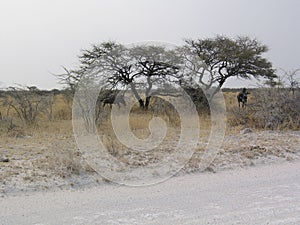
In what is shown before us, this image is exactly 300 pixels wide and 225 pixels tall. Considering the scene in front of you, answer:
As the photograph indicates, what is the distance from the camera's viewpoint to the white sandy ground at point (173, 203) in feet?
12.6

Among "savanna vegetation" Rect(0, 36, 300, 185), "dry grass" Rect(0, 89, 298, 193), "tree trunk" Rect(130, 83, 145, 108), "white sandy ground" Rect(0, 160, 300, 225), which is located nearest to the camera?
"white sandy ground" Rect(0, 160, 300, 225)

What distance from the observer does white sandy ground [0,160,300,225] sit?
3.84m

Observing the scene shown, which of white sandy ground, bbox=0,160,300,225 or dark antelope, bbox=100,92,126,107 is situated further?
dark antelope, bbox=100,92,126,107

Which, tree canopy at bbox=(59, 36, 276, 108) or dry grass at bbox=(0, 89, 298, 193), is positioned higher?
tree canopy at bbox=(59, 36, 276, 108)

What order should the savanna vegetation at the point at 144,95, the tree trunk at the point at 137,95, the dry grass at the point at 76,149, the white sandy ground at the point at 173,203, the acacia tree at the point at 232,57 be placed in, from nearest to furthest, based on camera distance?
the white sandy ground at the point at 173,203, the dry grass at the point at 76,149, the savanna vegetation at the point at 144,95, the tree trunk at the point at 137,95, the acacia tree at the point at 232,57

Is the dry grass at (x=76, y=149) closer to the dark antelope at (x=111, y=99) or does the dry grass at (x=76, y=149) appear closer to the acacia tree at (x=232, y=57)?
the dark antelope at (x=111, y=99)

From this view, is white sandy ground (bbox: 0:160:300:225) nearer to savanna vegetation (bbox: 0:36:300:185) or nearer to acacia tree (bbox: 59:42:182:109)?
savanna vegetation (bbox: 0:36:300:185)

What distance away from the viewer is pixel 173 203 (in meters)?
4.44

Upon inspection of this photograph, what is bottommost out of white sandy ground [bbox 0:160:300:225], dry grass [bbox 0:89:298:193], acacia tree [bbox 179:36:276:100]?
white sandy ground [bbox 0:160:300:225]

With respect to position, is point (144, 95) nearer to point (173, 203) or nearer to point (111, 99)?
point (111, 99)

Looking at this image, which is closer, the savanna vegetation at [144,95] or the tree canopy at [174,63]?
the savanna vegetation at [144,95]

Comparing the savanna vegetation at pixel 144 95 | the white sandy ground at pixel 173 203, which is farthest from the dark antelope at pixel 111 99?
the white sandy ground at pixel 173 203

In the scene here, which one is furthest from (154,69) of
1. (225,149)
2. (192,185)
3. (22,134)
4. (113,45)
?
(192,185)

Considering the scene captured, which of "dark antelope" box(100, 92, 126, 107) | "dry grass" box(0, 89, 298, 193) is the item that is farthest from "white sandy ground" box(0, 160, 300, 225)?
"dark antelope" box(100, 92, 126, 107)
